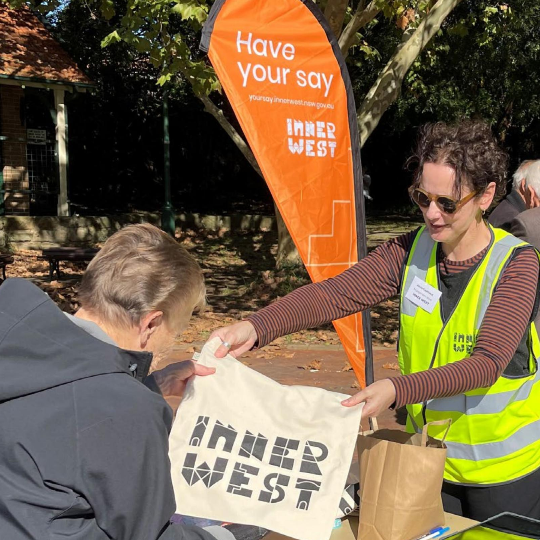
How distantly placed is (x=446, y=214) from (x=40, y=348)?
1.41m

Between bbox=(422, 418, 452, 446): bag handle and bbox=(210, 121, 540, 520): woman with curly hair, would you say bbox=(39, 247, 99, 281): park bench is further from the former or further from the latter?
bbox=(422, 418, 452, 446): bag handle

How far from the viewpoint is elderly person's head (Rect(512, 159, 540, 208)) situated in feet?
14.3

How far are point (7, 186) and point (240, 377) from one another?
52.8ft

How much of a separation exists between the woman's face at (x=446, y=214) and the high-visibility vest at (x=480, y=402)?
117mm

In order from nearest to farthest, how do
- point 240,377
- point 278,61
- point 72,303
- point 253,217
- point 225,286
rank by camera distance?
point 240,377, point 278,61, point 72,303, point 225,286, point 253,217

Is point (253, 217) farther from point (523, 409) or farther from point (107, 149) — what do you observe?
point (523, 409)

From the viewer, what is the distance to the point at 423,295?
259cm

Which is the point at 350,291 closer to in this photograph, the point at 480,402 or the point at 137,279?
the point at 480,402

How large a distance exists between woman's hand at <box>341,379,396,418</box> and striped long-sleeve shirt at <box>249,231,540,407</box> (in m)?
0.04

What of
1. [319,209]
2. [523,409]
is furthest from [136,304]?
[319,209]

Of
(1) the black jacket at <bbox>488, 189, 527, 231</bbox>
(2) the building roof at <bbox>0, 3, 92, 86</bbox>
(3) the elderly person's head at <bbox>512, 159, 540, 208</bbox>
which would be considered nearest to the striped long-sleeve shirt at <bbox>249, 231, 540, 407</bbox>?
(3) the elderly person's head at <bbox>512, 159, 540, 208</bbox>

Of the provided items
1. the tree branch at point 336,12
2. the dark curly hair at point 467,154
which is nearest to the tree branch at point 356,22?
the tree branch at point 336,12

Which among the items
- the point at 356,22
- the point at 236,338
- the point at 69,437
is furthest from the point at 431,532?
the point at 356,22

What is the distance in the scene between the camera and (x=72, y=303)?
1062 cm
